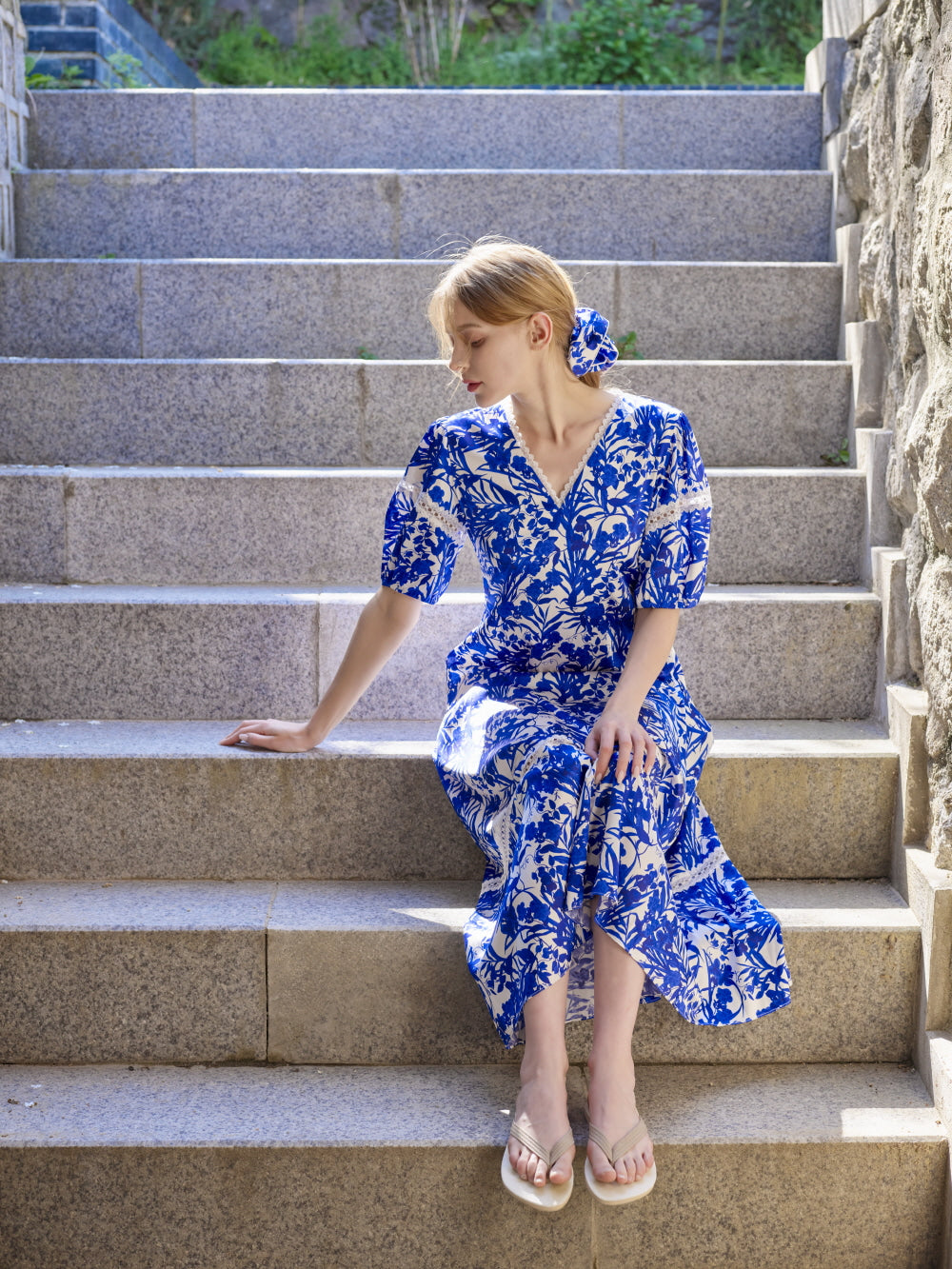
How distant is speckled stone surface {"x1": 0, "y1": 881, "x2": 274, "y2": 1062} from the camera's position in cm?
224

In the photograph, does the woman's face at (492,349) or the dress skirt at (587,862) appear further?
the woman's face at (492,349)

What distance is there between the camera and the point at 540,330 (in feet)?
7.42

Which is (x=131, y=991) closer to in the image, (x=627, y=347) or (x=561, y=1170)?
(x=561, y=1170)

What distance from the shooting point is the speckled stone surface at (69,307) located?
12.0 feet

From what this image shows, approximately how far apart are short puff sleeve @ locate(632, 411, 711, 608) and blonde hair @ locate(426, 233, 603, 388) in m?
0.31

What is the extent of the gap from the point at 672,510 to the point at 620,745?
1.60 feet

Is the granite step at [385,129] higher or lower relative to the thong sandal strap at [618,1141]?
higher

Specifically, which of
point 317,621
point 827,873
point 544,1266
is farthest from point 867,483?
point 544,1266

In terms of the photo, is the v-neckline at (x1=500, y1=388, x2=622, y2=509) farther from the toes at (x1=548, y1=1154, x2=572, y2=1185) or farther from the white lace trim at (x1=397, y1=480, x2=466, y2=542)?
the toes at (x1=548, y1=1154, x2=572, y2=1185)

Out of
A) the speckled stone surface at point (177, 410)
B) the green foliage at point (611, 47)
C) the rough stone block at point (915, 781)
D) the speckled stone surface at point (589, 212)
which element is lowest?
the rough stone block at point (915, 781)

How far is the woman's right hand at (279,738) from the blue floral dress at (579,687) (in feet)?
0.99

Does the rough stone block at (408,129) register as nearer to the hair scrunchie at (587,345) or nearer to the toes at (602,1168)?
the hair scrunchie at (587,345)

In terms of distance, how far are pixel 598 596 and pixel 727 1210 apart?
3.52 ft

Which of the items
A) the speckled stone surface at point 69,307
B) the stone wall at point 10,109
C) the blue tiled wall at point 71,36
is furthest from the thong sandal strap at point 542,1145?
the blue tiled wall at point 71,36
